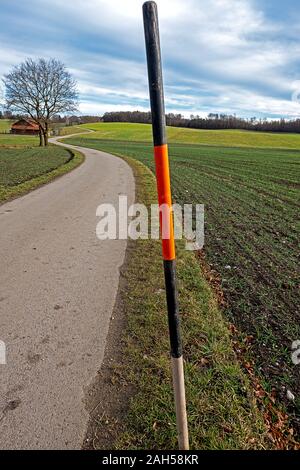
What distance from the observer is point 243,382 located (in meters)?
2.55

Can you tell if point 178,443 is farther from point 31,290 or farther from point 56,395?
point 31,290

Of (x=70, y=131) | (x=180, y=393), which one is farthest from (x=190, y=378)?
(x=70, y=131)

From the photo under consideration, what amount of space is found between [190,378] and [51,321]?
1.77 meters

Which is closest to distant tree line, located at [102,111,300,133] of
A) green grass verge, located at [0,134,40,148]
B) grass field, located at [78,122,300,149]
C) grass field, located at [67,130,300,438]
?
grass field, located at [78,122,300,149]

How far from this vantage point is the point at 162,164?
1.49m

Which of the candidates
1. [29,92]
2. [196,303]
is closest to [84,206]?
[196,303]

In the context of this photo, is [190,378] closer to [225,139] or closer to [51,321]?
[51,321]

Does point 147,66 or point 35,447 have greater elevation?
point 147,66

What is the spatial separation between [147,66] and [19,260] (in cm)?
458

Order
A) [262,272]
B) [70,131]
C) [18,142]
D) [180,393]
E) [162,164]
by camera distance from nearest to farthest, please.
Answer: [162,164], [180,393], [262,272], [18,142], [70,131]

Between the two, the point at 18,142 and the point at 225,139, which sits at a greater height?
the point at 225,139

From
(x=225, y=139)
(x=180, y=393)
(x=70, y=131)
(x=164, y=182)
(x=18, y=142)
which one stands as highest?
(x=70, y=131)

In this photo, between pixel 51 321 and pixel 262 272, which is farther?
pixel 262 272
